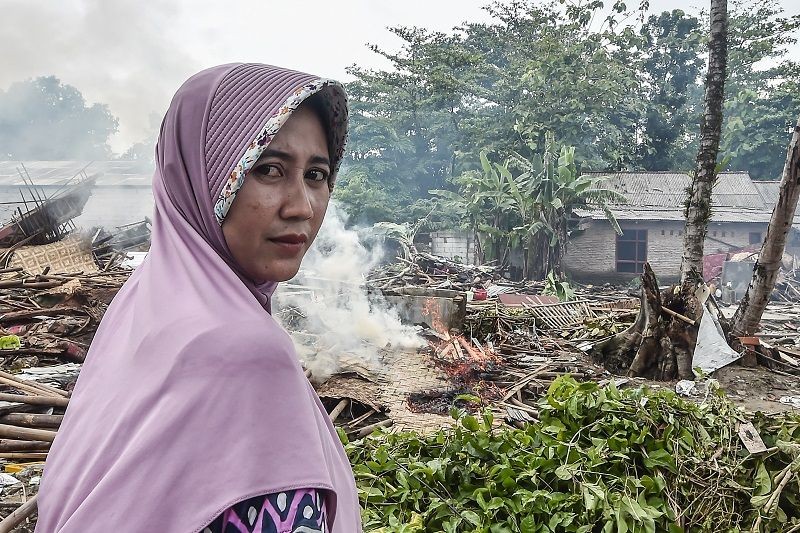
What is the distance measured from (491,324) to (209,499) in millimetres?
9191

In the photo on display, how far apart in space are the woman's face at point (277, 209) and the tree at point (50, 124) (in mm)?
22893

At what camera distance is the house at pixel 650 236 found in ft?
61.3

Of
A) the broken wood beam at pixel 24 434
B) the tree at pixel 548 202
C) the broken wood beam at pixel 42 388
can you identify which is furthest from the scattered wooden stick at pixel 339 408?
the tree at pixel 548 202

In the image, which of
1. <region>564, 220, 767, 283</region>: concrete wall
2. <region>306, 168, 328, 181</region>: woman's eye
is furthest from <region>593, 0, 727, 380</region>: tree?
<region>564, 220, 767, 283</region>: concrete wall

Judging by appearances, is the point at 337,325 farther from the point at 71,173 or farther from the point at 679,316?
the point at 71,173

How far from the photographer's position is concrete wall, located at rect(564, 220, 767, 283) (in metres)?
18.8

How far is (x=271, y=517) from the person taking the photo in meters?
0.75

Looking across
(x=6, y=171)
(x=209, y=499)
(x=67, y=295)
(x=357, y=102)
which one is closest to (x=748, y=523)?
(x=209, y=499)

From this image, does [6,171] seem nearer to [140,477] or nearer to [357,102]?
[357,102]

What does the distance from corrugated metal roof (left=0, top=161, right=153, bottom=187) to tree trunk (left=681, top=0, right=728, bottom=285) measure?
44.8ft

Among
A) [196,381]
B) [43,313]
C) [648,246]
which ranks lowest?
[648,246]

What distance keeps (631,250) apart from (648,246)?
0.55 meters

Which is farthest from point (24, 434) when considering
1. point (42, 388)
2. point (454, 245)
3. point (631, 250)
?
point (631, 250)

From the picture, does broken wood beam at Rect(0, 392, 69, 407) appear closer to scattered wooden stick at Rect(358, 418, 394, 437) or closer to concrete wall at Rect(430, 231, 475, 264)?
scattered wooden stick at Rect(358, 418, 394, 437)
